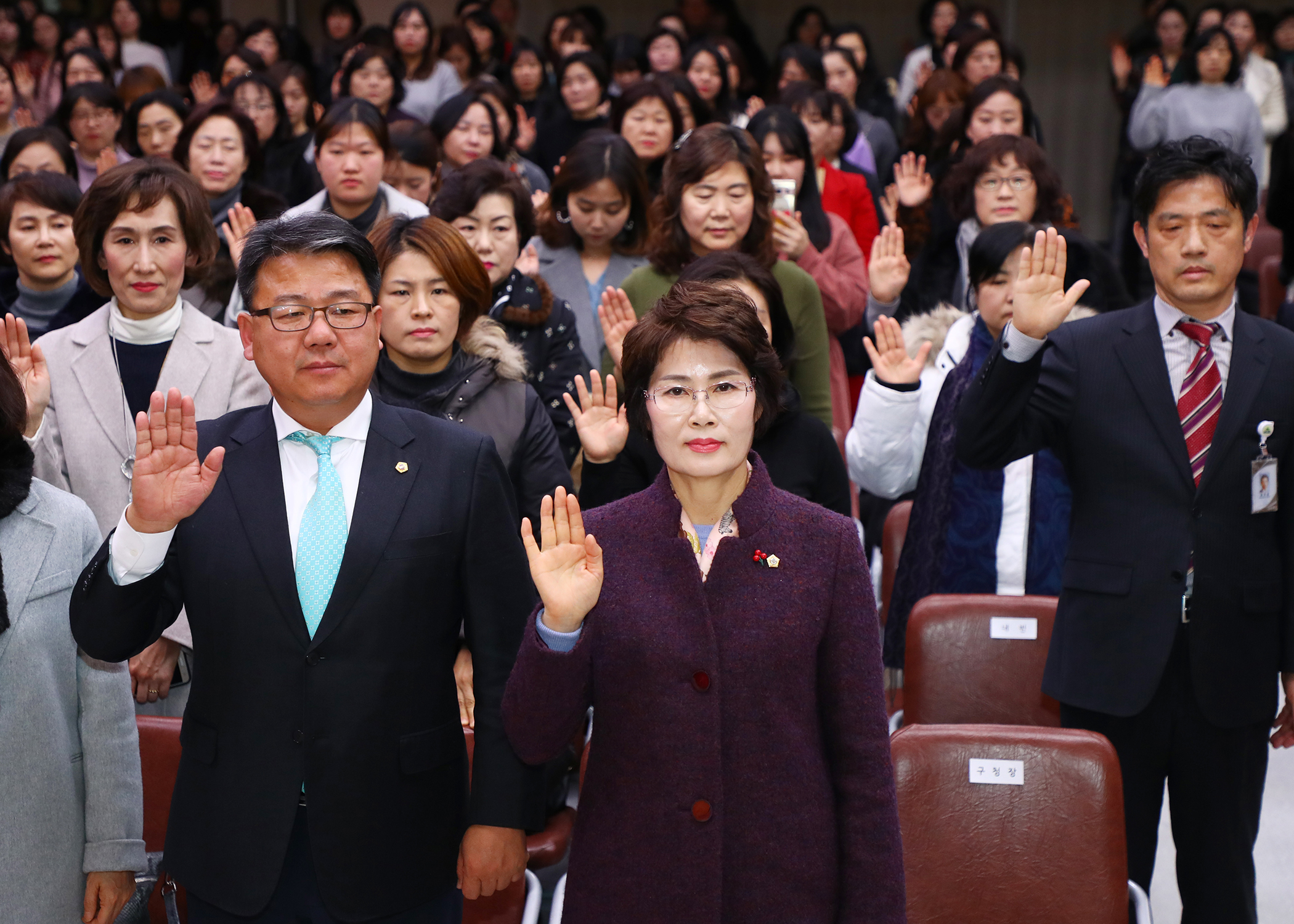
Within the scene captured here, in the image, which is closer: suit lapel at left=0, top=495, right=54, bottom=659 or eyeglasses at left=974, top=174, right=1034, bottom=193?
suit lapel at left=0, top=495, right=54, bottom=659

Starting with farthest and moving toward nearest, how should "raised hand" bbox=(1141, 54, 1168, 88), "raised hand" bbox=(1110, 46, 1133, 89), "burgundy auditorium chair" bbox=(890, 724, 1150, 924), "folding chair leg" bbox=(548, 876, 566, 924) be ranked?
"raised hand" bbox=(1110, 46, 1133, 89), "raised hand" bbox=(1141, 54, 1168, 88), "burgundy auditorium chair" bbox=(890, 724, 1150, 924), "folding chair leg" bbox=(548, 876, 566, 924)

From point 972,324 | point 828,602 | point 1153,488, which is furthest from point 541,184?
point 828,602

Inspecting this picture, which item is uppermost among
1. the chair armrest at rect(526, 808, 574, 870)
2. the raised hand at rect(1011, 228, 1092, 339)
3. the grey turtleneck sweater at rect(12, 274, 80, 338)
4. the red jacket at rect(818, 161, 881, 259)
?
the red jacket at rect(818, 161, 881, 259)

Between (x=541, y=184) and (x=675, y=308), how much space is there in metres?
4.10

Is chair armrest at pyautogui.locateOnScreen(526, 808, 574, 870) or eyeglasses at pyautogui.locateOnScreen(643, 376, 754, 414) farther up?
eyeglasses at pyautogui.locateOnScreen(643, 376, 754, 414)

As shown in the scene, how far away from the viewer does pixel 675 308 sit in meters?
1.86

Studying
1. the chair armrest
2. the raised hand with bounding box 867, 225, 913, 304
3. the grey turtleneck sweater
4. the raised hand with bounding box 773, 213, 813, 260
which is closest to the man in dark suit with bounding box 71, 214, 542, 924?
the chair armrest

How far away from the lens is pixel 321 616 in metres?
1.82

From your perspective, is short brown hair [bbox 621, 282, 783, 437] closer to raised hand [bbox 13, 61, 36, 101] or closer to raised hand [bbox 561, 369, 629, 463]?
raised hand [bbox 561, 369, 629, 463]

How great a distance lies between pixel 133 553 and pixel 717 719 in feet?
2.61

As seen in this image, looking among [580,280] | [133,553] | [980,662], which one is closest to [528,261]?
[580,280]

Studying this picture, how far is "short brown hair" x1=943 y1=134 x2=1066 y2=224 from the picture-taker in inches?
164

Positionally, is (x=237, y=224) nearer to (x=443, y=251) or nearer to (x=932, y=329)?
(x=443, y=251)

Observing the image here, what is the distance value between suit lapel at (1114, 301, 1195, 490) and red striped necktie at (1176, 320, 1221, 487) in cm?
2
